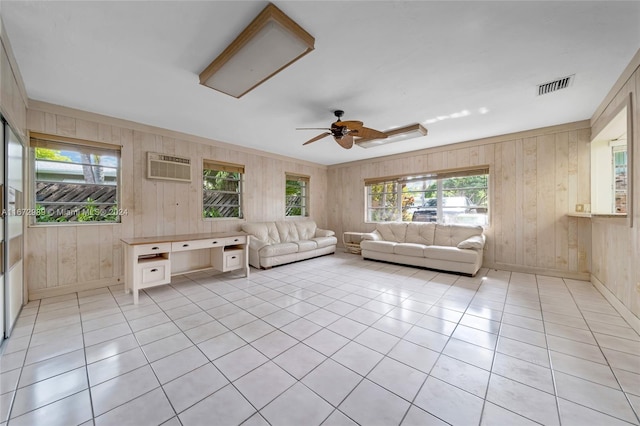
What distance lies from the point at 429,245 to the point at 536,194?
6.58ft

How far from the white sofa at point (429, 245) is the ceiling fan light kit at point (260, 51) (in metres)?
4.01

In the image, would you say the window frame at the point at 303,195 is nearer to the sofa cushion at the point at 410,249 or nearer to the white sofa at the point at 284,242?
the white sofa at the point at 284,242

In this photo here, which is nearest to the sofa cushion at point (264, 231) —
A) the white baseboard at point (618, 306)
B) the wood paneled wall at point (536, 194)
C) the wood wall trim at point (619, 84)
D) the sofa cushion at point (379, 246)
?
the sofa cushion at point (379, 246)

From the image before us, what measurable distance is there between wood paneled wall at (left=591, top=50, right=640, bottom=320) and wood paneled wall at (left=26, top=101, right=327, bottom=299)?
5551mm

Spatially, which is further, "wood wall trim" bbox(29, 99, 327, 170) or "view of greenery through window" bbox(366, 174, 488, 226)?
"view of greenery through window" bbox(366, 174, 488, 226)

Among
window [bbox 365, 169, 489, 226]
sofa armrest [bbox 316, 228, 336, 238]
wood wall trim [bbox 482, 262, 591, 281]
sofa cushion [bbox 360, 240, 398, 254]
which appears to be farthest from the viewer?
sofa armrest [bbox 316, 228, 336, 238]

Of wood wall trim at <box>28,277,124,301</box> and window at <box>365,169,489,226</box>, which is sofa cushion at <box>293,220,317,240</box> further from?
wood wall trim at <box>28,277,124,301</box>

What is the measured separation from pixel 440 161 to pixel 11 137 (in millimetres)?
6396

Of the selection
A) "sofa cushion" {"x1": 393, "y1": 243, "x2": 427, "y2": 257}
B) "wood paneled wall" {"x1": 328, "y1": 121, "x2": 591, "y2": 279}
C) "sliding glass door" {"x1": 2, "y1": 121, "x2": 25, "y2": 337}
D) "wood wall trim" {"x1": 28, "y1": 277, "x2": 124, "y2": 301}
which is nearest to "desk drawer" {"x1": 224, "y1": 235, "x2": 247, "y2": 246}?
"wood wall trim" {"x1": 28, "y1": 277, "x2": 124, "y2": 301}

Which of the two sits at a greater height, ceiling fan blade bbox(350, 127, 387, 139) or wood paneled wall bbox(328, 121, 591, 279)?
ceiling fan blade bbox(350, 127, 387, 139)

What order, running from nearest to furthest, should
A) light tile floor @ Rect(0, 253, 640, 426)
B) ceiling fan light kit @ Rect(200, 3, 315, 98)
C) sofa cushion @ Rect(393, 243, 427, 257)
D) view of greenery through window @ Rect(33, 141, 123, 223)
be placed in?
light tile floor @ Rect(0, 253, 640, 426), ceiling fan light kit @ Rect(200, 3, 315, 98), view of greenery through window @ Rect(33, 141, 123, 223), sofa cushion @ Rect(393, 243, 427, 257)

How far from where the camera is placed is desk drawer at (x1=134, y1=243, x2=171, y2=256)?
3.14 metres

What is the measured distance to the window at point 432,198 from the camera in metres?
4.99

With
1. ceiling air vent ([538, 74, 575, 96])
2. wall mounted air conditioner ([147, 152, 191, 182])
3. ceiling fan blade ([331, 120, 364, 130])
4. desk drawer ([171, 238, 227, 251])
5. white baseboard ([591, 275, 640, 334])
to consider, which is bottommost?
white baseboard ([591, 275, 640, 334])
